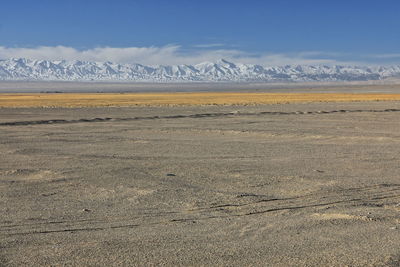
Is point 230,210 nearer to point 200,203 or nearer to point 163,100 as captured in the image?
point 200,203

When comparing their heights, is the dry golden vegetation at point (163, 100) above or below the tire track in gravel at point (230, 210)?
below

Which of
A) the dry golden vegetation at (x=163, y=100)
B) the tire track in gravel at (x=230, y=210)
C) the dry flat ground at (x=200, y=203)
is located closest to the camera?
the dry flat ground at (x=200, y=203)

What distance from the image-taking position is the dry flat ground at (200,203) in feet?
21.1

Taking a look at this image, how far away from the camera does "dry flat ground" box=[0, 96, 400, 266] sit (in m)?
6.43

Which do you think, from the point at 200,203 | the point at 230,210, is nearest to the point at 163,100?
the point at 200,203

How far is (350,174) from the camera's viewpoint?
11758mm

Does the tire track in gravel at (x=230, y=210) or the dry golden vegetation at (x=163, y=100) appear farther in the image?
the dry golden vegetation at (x=163, y=100)

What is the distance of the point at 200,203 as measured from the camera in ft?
29.5

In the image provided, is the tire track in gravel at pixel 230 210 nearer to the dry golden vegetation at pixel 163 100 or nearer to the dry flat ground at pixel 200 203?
the dry flat ground at pixel 200 203

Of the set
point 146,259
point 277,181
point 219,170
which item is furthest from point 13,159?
point 146,259

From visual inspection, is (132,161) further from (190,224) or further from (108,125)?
(108,125)

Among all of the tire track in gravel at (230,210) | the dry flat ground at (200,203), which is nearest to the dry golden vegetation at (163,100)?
the dry flat ground at (200,203)

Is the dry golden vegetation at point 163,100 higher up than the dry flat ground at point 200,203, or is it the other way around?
the dry flat ground at point 200,203

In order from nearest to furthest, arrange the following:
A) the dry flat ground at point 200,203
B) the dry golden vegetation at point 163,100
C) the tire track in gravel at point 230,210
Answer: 1. the dry flat ground at point 200,203
2. the tire track in gravel at point 230,210
3. the dry golden vegetation at point 163,100
